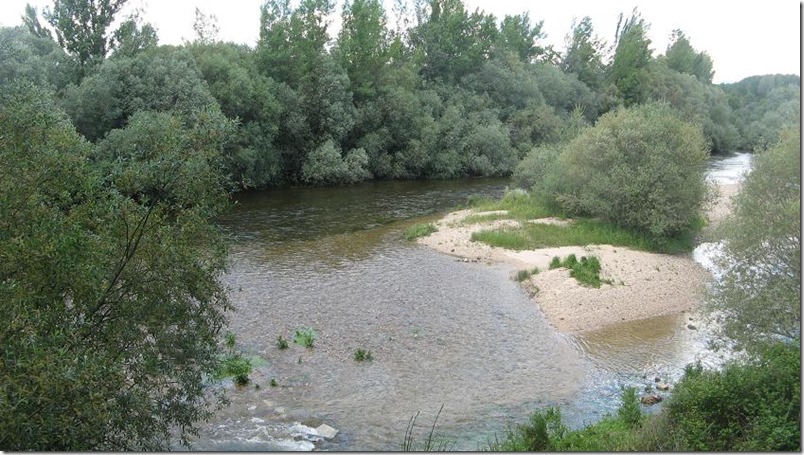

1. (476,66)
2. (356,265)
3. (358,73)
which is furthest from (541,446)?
(476,66)

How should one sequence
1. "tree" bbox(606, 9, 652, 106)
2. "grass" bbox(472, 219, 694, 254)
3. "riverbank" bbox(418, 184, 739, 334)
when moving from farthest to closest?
"tree" bbox(606, 9, 652, 106) < "grass" bbox(472, 219, 694, 254) < "riverbank" bbox(418, 184, 739, 334)

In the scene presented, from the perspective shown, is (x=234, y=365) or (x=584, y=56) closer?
(x=234, y=365)

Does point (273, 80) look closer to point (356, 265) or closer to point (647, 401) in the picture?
point (356, 265)

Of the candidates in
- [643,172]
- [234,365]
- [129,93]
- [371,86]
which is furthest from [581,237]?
[371,86]

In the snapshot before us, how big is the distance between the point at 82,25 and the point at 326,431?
40.1m

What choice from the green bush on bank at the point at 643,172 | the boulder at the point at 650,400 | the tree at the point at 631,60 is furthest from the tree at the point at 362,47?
the boulder at the point at 650,400

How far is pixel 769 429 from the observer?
8.48 m

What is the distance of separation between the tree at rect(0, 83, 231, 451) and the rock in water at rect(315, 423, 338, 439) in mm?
2830

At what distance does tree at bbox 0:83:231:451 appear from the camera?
7.61 m

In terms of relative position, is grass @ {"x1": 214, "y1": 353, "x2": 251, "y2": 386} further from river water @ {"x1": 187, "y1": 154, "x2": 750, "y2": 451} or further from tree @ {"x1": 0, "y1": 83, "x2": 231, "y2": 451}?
tree @ {"x1": 0, "y1": 83, "x2": 231, "y2": 451}

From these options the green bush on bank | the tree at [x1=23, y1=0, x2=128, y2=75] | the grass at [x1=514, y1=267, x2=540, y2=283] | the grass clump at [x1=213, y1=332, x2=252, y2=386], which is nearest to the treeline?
the tree at [x1=23, y1=0, x2=128, y2=75]

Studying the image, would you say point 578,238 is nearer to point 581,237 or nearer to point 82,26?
point 581,237

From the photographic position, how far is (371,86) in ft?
191

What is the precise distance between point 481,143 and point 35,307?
54.2 metres
